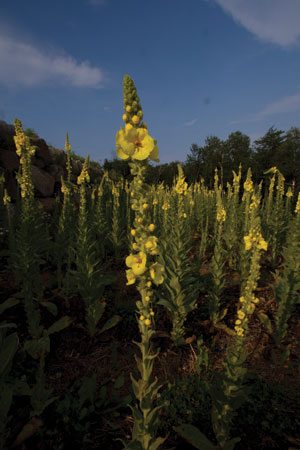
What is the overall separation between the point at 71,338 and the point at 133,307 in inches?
38.2

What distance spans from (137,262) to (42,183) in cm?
945

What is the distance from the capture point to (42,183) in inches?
370

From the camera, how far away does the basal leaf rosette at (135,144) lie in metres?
1.24

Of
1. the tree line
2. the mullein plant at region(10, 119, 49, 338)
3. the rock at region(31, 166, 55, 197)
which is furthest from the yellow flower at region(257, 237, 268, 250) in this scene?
the tree line

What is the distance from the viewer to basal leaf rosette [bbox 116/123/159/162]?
1.24m

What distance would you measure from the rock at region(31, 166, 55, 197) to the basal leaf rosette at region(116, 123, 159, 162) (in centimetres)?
884

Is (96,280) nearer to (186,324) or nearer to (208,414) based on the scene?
(186,324)

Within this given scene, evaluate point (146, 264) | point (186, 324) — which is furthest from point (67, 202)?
point (146, 264)

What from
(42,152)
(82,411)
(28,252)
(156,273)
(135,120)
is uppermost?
(42,152)

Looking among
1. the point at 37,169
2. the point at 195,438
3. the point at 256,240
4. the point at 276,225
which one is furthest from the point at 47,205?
the point at 195,438

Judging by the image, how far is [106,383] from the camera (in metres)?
2.46

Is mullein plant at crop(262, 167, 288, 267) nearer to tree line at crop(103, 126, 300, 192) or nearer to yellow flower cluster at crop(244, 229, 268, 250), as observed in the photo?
yellow flower cluster at crop(244, 229, 268, 250)

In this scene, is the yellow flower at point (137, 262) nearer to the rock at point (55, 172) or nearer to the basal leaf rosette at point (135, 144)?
the basal leaf rosette at point (135, 144)

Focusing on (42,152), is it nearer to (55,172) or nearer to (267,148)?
(55,172)
